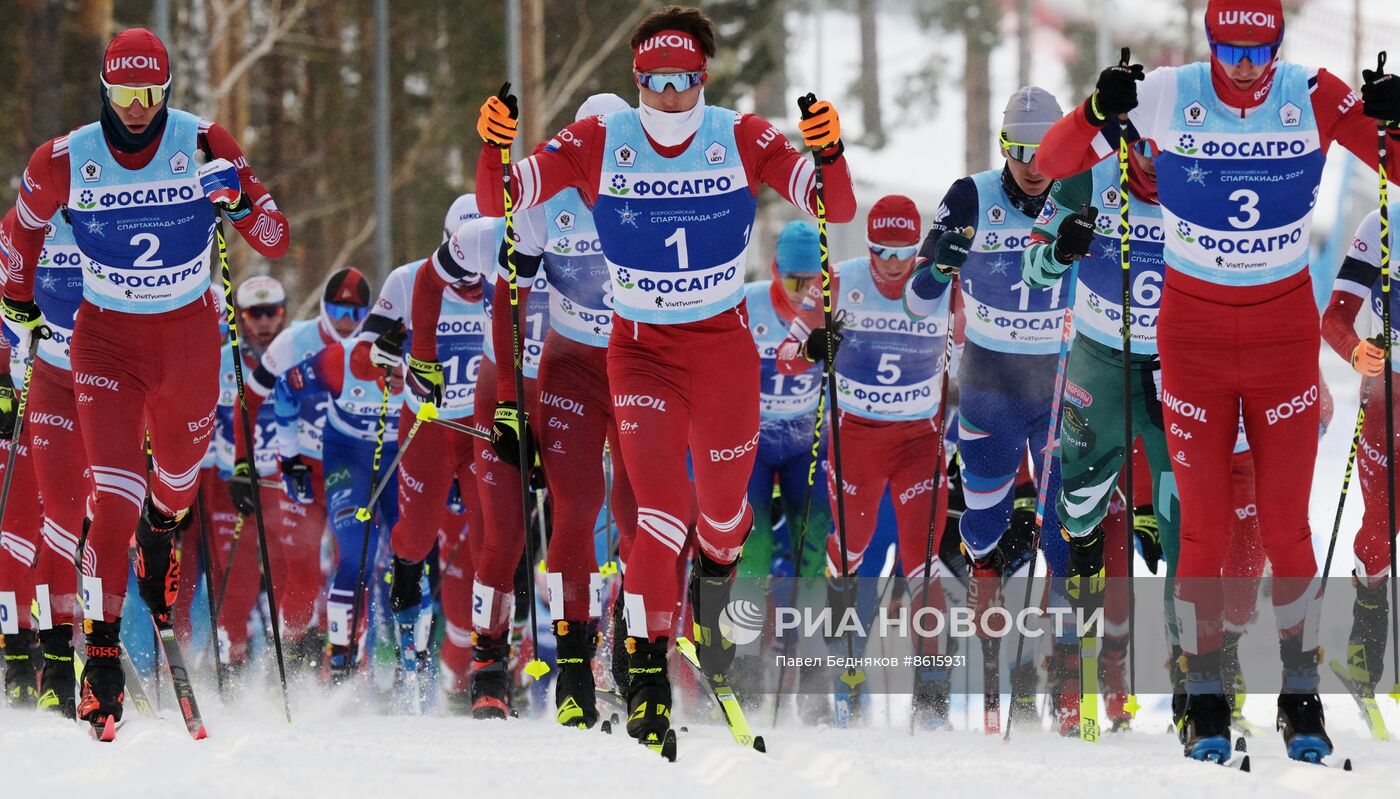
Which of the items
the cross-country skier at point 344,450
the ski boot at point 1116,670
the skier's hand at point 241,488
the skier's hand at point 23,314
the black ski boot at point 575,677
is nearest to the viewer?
the black ski boot at point 575,677

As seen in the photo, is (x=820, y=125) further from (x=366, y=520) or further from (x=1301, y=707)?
(x=366, y=520)

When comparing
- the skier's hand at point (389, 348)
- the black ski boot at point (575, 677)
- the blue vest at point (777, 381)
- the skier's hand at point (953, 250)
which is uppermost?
the skier's hand at point (953, 250)

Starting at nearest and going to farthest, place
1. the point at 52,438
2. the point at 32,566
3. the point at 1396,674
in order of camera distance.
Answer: the point at 1396,674 < the point at 52,438 < the point at 32,566

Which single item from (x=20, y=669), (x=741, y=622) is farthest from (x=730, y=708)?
(x=20, y=669)

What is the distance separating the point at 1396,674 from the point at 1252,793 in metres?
1.94

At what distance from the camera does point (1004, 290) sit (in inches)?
309

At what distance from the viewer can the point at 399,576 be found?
31.3ft

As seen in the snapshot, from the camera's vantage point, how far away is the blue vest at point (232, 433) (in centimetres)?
1070

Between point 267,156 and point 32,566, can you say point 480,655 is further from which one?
point 267,156

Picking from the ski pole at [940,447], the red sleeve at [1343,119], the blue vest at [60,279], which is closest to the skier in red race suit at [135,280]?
the blue vest at [60,279]

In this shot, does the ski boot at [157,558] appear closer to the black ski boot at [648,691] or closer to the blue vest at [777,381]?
the black ski boot at [648,691]

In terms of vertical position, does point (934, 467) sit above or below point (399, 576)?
above

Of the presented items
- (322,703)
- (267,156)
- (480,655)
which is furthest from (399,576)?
(267,156)

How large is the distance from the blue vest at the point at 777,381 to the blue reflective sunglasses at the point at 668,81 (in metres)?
3.18
